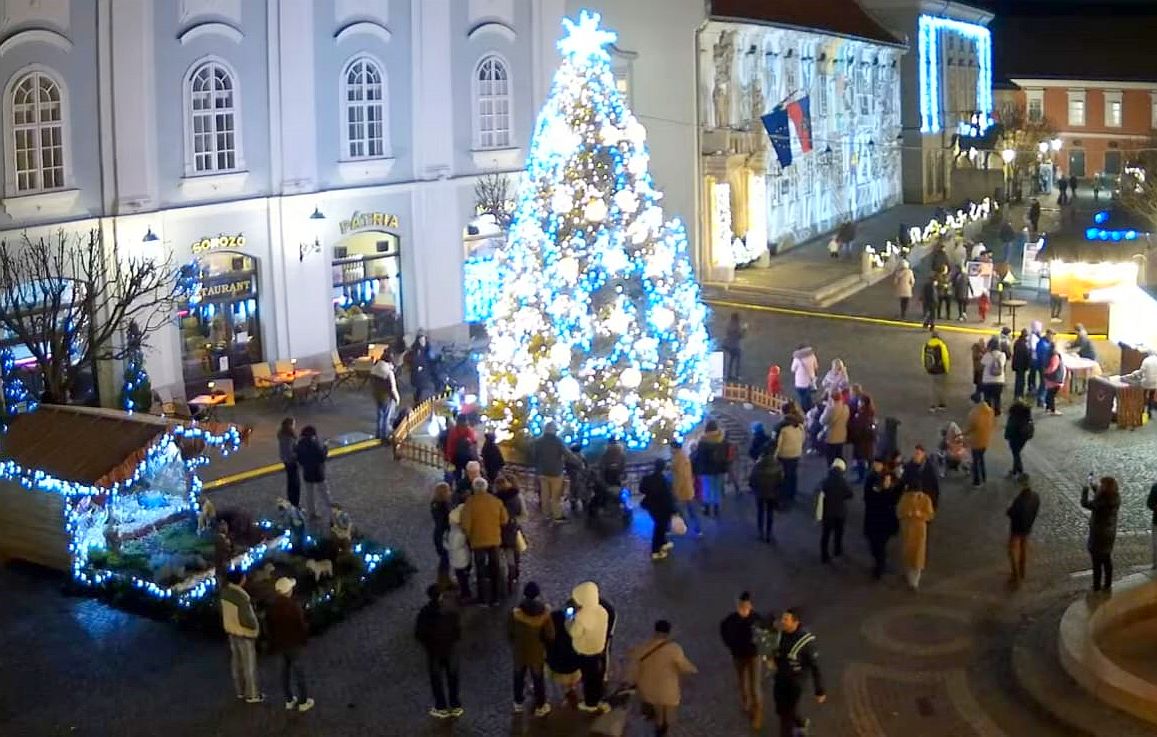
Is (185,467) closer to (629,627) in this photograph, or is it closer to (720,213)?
(629,627)

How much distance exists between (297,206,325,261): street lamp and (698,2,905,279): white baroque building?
50.4ft

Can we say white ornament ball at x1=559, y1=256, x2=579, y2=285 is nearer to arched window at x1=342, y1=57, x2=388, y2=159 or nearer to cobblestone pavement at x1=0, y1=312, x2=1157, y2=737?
cobblestone pavement at x1=0, y1=312, x2=1157, y2=737

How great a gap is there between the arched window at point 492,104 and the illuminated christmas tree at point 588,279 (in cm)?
1143

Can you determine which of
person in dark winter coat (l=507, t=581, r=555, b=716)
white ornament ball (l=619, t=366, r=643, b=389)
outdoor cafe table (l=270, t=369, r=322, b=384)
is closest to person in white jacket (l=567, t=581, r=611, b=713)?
person in dark winter coat (l=507, t=581, r=555, b=716)

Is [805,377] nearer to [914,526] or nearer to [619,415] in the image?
[619,415]

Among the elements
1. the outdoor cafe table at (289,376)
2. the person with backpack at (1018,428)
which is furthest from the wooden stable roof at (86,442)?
the person with backpack at (1018,428)

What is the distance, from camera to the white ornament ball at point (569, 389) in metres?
23.3

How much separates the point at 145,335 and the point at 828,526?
47.1 ft

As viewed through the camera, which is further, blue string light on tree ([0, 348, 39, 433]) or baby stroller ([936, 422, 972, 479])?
blue string light on tree ([0, 348, 39, 433])

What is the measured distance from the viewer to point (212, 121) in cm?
2998

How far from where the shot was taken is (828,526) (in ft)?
62.3

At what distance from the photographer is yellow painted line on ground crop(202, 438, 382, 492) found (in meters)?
24.0

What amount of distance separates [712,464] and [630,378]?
9.47 ft

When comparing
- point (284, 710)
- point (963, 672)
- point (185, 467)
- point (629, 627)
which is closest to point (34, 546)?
point (185, 467)
